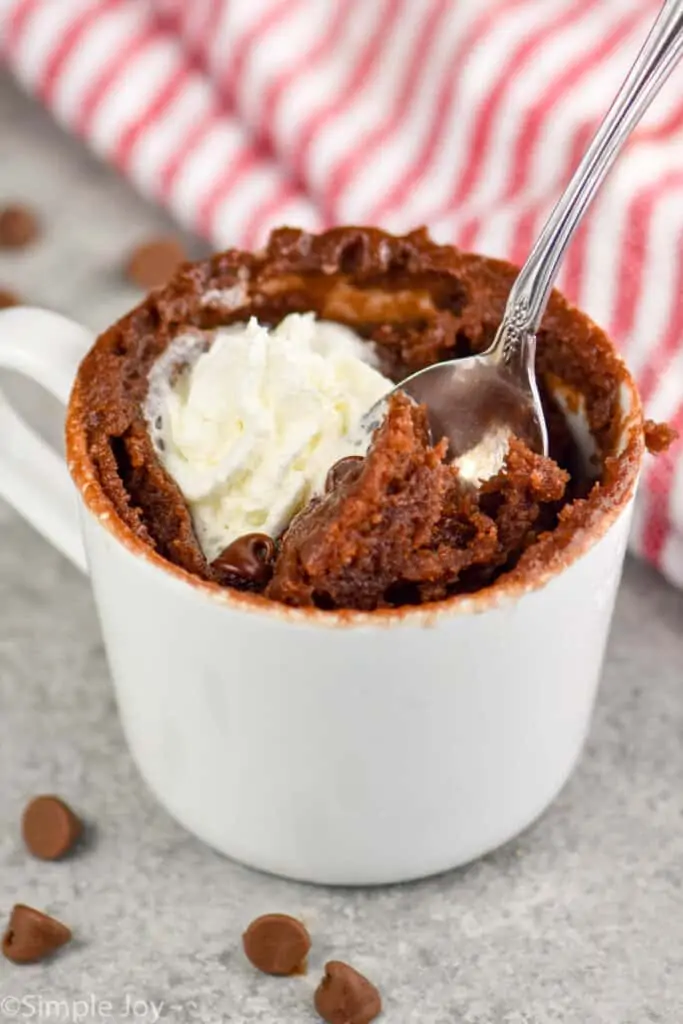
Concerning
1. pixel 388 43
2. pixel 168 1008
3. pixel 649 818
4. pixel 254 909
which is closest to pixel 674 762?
pixel 649 818

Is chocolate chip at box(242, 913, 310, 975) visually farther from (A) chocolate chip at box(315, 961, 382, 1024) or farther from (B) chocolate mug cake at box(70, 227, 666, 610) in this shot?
(B) chocolate mug cake at box(70, 227, 666, 610)

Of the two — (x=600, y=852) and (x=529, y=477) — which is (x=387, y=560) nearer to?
(x=529, y=477)

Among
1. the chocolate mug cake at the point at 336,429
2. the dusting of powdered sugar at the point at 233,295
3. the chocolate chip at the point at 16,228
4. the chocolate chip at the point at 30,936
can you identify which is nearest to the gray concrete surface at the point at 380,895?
the chocolate chip at the point at 30,936

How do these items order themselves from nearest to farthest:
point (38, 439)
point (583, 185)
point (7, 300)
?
point (583, 185)
point (38, 439)
point (7, 300)

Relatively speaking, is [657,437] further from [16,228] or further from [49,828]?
[16,228]

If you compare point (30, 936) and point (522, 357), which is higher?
point (522, 357)

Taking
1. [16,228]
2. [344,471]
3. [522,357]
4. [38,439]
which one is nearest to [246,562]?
[344,471]

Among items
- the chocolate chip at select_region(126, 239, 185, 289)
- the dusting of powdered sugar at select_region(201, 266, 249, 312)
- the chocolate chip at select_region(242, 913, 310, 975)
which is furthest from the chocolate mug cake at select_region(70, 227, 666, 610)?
the chocolate chip at select_region(126, 239, 185, 289)
